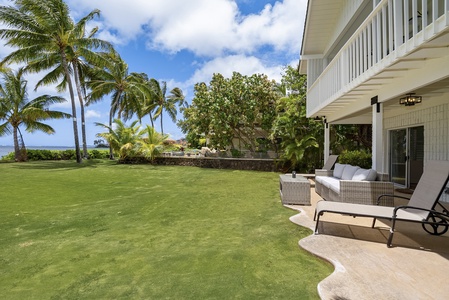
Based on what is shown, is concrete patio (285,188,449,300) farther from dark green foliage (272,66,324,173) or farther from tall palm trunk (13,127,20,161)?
tall palm trunk (13,127,20,161)

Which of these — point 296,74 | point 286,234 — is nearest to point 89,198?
point 286,234

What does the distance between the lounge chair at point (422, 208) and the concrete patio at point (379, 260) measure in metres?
0.27

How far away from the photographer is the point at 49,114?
22.5 m

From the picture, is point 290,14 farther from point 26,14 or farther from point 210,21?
point 26,14

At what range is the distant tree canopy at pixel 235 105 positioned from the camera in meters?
17.8

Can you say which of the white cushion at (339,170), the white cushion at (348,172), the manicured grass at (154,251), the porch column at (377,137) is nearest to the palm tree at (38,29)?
the manicured grass at (154,251)

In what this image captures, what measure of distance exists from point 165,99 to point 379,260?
124 feet

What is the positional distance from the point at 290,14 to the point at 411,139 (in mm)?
8907

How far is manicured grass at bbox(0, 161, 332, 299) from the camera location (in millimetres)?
2945

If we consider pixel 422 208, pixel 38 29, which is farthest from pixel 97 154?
pixel 422 208

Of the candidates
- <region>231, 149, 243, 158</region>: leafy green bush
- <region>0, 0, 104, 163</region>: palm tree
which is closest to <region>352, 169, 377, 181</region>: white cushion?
<region>231, 149, 243, 158</region>: leafy green bush

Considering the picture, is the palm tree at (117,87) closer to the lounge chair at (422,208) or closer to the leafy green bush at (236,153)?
the leafy green bush at (236,153)

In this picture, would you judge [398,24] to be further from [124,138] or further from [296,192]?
[124,138]

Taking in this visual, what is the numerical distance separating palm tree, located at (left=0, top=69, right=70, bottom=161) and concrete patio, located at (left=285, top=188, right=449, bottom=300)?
23.1m
